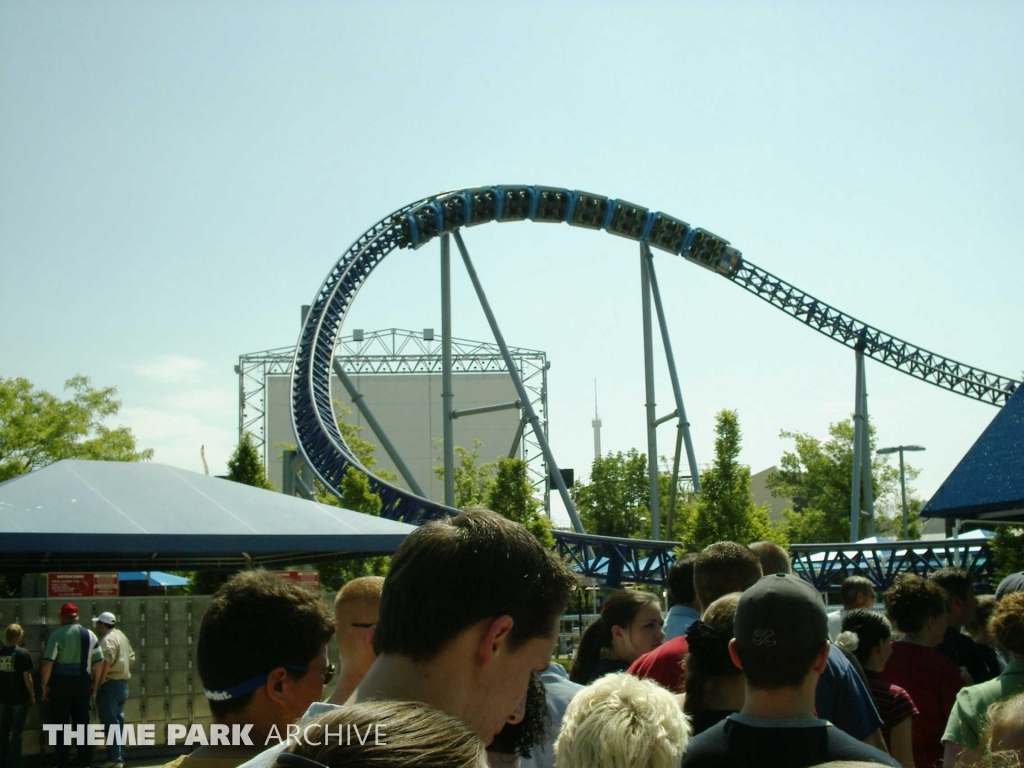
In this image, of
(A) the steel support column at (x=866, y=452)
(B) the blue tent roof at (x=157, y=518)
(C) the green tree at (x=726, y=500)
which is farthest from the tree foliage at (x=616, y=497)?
(B) the blue tent roof at (x=157, y=518)

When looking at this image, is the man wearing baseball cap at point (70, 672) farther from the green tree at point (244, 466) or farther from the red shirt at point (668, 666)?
the green tree at point (244, 466)

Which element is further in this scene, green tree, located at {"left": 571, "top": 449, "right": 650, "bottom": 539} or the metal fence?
green tree, located at {"left": 571, "top": 449, "right": 650, "bottom": 539}

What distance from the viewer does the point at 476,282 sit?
82.8 ft

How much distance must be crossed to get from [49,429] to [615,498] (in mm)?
41301

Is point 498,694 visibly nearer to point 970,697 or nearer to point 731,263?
point 970,697

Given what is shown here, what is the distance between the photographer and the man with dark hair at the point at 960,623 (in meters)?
5.61

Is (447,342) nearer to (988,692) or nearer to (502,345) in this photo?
(502,345)

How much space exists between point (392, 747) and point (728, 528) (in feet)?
64.3

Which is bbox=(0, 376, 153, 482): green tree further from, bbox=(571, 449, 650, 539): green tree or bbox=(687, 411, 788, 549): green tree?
bbox=(571, 449, 650, 539): green tree

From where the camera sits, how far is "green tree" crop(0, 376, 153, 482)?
3269 cm

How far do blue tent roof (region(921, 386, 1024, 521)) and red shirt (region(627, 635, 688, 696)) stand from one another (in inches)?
521

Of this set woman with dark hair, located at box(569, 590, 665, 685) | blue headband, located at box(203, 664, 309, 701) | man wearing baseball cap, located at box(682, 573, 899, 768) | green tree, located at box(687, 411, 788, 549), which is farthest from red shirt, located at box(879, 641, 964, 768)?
green tree, located at box(687, 411, 788, 549)

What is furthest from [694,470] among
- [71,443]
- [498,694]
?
[498,694]

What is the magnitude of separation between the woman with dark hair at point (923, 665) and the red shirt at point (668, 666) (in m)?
1.40
